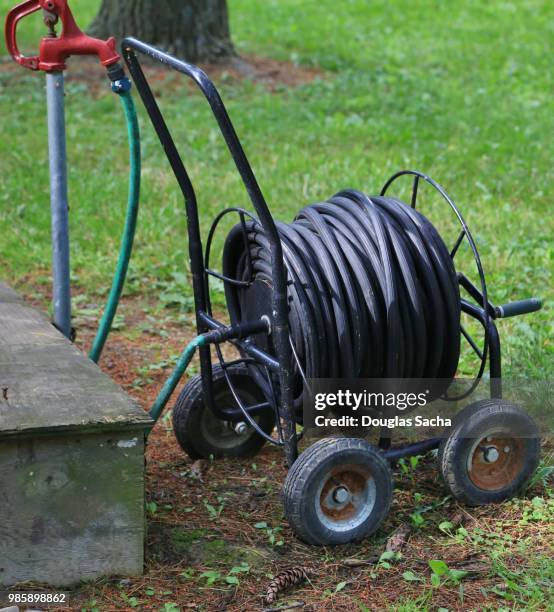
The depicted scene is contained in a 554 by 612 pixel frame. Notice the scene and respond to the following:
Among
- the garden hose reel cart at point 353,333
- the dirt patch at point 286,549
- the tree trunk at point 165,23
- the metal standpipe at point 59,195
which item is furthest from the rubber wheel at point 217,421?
the tree trunk at point 165,23

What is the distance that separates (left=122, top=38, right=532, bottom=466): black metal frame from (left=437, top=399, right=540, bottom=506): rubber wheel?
0.12m

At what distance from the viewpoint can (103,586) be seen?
2.99 m

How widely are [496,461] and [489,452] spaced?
83 millimetres

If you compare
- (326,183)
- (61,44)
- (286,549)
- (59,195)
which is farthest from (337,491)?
(326,183)

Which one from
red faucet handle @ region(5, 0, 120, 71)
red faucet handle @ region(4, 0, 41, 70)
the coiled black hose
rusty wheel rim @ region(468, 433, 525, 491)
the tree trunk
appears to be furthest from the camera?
the tree trunk

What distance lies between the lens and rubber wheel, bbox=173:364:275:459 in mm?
3771

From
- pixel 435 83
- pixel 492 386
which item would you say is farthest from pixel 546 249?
pixel 435 83

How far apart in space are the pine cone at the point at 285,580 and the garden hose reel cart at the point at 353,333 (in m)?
0.14

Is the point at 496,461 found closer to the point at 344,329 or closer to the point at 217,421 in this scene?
the point at 344,329

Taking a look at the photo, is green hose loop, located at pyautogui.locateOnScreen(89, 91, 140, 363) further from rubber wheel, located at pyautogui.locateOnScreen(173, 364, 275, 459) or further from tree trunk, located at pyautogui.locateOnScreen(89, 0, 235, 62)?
tree trunk, located at pyautogui.locateOnScreen(89, 0, 235, 62)

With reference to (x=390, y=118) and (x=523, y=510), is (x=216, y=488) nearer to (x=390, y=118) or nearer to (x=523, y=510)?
(x=523, y=510)

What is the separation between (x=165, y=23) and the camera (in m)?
9.80

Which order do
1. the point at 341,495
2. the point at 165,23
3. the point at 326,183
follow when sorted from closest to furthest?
1. the point at 341,495
2. the point at 326,183
3. the point at 165,23

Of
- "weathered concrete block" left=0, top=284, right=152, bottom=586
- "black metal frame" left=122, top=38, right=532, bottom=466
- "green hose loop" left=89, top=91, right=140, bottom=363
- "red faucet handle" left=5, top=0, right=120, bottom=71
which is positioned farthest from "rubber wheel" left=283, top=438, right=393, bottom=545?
"red faucet handle" left=5, top=0, right=120, bottom=71
